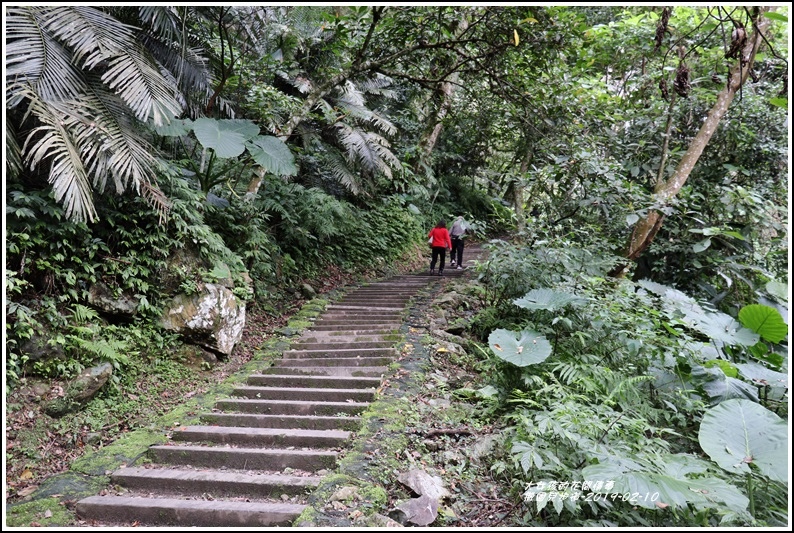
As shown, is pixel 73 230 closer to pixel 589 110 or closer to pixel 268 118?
pixel 268 118

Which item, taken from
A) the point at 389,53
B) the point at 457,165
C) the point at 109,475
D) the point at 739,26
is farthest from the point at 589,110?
the point at 457,165

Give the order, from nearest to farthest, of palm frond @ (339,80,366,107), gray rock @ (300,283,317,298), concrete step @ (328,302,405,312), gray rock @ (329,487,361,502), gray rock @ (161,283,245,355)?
gray rock @ (329,487,361,502) → gray rock @ (161,283,245,355) → concrete step @ (328,302,405,312) → gray rock @ (300,283,317,298) → palm frond @ (339,80,366,107)

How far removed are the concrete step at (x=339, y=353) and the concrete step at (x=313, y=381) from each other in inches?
25.2

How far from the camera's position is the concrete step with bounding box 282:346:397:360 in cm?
563

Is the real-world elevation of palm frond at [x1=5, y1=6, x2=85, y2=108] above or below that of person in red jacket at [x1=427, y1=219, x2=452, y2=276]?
above

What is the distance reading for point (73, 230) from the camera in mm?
4281

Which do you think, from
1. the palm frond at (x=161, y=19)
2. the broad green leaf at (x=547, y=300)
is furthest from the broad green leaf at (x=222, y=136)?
the broad green leaf at (x=547, y=300)

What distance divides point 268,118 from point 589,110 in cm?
499

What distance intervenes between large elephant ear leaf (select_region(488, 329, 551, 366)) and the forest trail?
4.07ft

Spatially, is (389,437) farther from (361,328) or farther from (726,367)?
(726,367)

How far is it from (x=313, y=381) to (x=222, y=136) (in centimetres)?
305

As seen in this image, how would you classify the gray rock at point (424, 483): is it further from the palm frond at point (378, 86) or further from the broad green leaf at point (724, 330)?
the palm frond at point (378, 86)

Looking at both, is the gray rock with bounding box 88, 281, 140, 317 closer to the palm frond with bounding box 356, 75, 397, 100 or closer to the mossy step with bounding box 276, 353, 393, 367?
the mossy step with bounding box 276, 353, 393, 367

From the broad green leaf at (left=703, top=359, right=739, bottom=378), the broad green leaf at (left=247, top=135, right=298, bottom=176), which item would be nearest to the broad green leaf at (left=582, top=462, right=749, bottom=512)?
the broad green leaf at (left=703, top=359, right=739, bottom=378)
